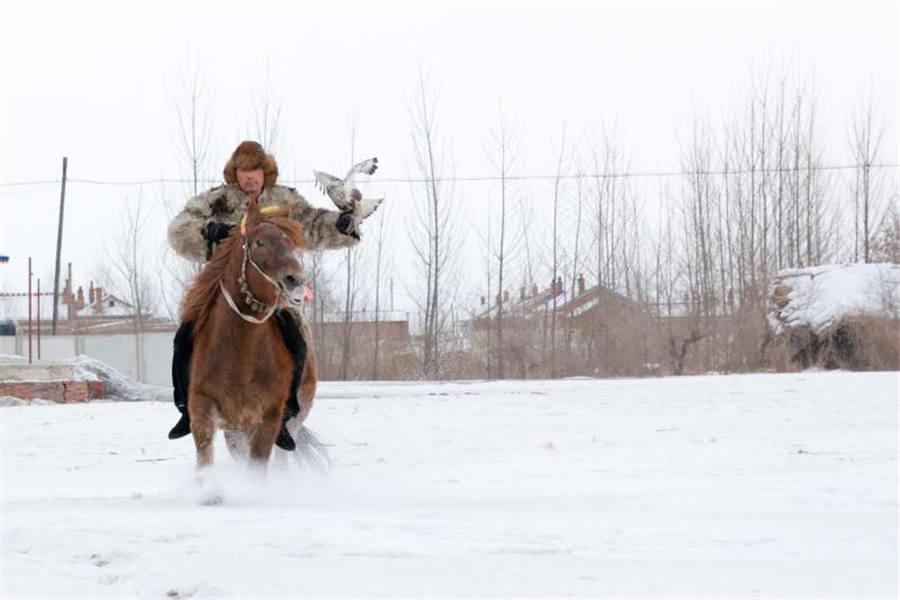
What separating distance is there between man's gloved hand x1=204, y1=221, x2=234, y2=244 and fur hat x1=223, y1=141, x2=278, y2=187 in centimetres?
47

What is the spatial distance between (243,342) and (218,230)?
1019mm

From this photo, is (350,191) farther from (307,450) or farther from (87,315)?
(87,315)

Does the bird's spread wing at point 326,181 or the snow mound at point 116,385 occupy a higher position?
the bird's spread wing at point 326,181

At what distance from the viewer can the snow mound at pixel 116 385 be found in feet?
74.2

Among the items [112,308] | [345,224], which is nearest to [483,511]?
[345,224]

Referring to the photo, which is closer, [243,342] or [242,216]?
[243,342]

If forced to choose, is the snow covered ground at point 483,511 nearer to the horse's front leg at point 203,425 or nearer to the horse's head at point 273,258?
the horse's front leg at point 203,425

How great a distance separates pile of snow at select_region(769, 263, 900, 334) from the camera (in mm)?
30156

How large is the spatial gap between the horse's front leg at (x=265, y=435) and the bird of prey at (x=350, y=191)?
1.69 m

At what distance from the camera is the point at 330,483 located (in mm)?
9156

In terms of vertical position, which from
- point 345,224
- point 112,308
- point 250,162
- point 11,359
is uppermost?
point 112,308

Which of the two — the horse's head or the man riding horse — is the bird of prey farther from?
the horse's head

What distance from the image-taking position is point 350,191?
9148 millimetres

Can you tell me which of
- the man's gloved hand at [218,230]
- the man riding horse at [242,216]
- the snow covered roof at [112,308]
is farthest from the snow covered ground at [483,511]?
the snow covered roof at [112,308]
